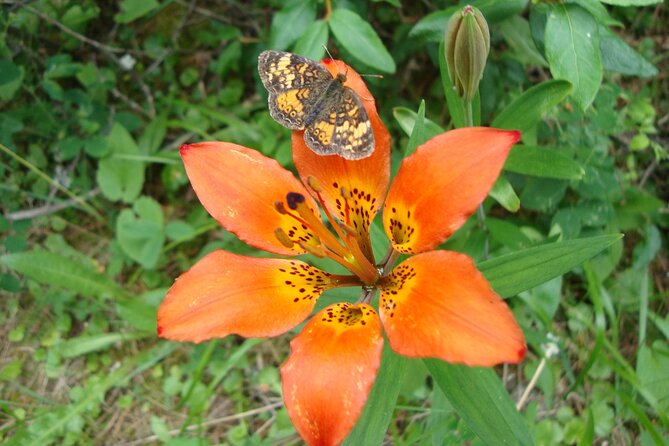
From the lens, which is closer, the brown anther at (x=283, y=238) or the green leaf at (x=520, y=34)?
the brown anther at (x=283, y=238)

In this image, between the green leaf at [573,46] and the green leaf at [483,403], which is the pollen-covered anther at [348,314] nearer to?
the green leaf at [483,403]

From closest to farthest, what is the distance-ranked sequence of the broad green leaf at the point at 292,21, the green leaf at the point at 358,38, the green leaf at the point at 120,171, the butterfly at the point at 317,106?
the butterfly at the point at 317,106 → the green leaf at the point at 358,38 → the broad green leaf at the point at 292,21 → the green leaf at the point at 120,171

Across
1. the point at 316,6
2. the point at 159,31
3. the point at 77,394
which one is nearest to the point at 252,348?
the point at 77,394

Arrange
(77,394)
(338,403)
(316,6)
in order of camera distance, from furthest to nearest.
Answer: (77,394) → (316,6) → (338,403)

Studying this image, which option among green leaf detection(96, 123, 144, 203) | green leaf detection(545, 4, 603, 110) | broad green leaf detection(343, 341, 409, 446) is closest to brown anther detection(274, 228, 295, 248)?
broad green leaf detection(343, 341, 409, 446)

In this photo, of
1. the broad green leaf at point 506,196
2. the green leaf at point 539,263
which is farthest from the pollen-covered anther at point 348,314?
the broad green leaf at point 506,196

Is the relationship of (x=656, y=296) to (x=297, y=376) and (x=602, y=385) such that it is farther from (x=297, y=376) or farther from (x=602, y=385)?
(x=297, y=376)
